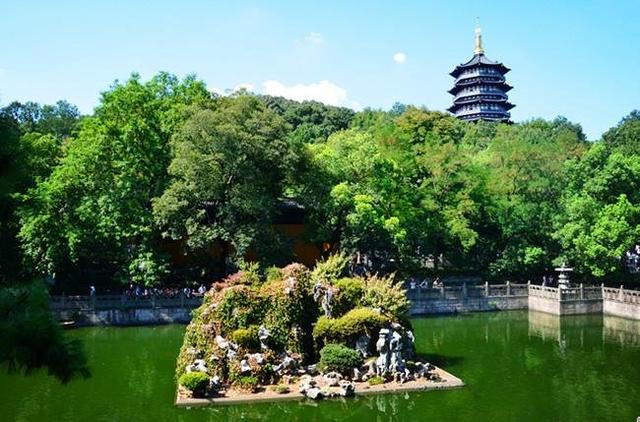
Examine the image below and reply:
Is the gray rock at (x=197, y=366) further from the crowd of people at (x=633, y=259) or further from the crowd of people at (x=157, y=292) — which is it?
the crowd of people at (x=633, y=259)

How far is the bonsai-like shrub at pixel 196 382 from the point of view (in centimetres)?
1678

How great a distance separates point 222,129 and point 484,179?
15.6m

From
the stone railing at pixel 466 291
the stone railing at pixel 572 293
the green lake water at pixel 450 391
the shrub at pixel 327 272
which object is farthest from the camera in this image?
the stone railing at pixel 466 291

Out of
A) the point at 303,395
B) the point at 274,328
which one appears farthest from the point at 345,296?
the point at 303,395

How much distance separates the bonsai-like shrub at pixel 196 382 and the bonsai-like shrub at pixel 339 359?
11.2ft

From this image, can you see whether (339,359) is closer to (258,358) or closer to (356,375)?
(356,375)

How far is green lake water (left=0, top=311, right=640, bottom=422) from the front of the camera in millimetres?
15914

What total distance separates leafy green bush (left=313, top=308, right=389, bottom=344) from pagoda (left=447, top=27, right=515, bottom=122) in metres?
53.9

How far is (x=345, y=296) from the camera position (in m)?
19.9

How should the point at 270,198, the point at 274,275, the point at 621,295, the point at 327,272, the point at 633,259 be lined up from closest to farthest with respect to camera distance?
the point at 327,272
the point at 274,275
the point at 270,198
the point at 621,295
the point at 633,259

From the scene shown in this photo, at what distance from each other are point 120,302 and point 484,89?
51505 mm

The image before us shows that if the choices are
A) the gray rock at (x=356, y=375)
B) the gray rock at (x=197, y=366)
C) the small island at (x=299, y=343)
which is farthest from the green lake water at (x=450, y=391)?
the gray rock at (x=356, y=375)

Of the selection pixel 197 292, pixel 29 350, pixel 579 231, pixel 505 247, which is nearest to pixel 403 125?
pixel 505 247

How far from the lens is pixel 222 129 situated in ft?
96.7
